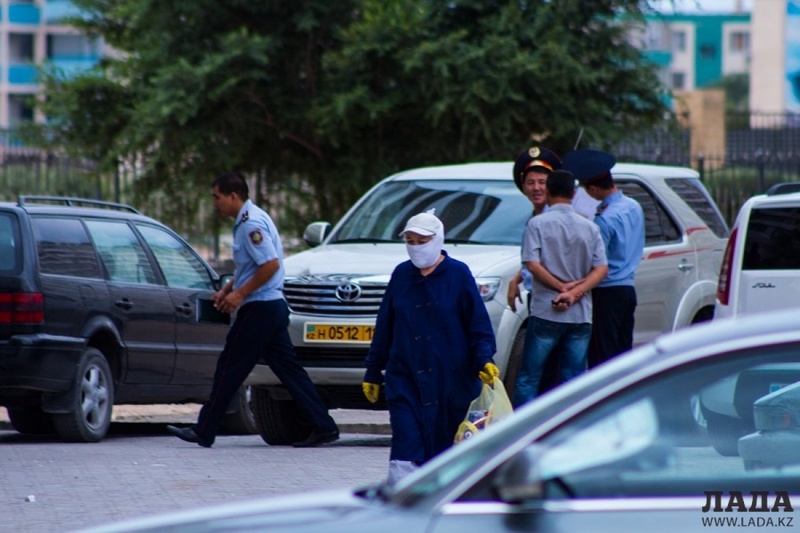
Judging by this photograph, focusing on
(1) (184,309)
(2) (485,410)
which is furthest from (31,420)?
(2) (485,410)

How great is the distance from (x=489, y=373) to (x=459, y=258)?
3.02 metres

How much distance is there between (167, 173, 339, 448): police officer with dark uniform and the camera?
31.6 feet

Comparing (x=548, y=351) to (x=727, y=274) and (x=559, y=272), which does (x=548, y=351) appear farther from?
(x=727, y=274)

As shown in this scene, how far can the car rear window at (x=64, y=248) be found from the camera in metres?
10.4

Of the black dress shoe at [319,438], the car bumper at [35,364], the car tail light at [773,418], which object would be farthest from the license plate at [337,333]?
the car tail light at [773,418]

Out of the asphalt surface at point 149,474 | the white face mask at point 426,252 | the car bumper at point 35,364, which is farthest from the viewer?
the car bumper at point 35,364

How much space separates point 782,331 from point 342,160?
1549 centimetres

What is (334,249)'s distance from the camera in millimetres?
10750

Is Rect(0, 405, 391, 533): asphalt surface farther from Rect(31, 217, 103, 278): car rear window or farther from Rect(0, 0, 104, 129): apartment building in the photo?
Rect(0, 0, 104, 129): apartment building

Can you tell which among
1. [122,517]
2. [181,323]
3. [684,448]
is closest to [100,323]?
[181,323]

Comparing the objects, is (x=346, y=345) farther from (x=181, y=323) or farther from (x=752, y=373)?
(x=752, y=373)

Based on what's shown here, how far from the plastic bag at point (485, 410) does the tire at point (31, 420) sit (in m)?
5.04

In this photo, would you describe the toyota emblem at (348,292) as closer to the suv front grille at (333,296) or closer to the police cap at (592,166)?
the suv front grille at (333,296)

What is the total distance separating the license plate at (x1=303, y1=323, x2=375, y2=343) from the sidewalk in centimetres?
235
